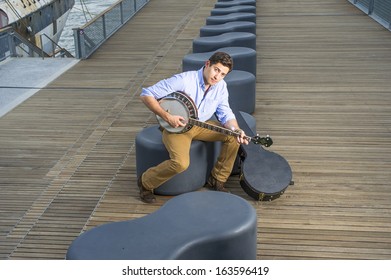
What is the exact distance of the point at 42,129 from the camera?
926cm

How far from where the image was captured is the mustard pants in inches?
236

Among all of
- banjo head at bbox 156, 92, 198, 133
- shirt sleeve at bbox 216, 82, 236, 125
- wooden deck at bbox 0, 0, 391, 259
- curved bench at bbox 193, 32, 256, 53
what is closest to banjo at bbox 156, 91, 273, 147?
banjo head at bbox 156, 92, 198, 133

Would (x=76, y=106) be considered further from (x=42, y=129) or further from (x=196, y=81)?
(x=196, y=81)

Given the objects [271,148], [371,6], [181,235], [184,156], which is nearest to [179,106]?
[184,156]

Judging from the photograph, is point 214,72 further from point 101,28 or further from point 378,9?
point 378,9

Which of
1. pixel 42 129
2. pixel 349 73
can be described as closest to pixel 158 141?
pixel 42 129

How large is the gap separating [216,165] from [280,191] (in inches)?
29.3

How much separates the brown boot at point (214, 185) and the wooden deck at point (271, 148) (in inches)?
8.9

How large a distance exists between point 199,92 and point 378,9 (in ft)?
42.8

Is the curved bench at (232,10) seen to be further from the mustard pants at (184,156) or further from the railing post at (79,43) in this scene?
the mustard pants at (184,156)

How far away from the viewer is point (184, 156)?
19.7 feet

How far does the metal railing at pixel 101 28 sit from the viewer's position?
14045 mm

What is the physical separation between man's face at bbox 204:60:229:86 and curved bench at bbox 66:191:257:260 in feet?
4.75

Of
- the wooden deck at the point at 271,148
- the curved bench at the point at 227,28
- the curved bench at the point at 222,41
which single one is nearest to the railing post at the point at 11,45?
the wooden deck at the point at 271,148
